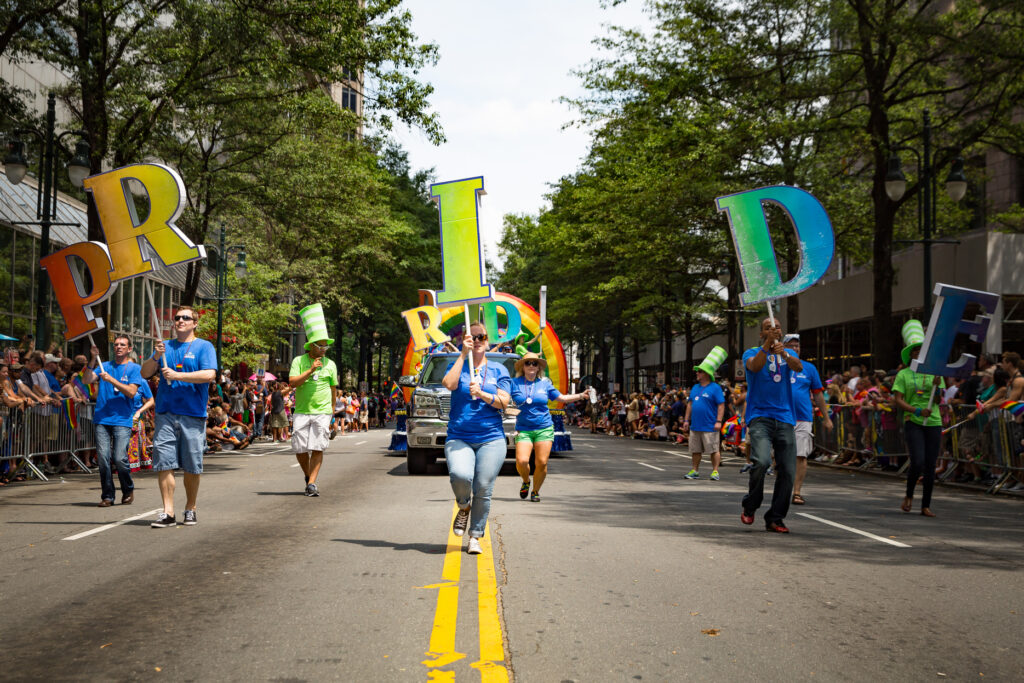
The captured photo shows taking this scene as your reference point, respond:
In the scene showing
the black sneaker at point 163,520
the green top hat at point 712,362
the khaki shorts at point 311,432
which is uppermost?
the green top hat at point 712,362

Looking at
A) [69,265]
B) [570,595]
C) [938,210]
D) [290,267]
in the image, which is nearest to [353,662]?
[570,595]

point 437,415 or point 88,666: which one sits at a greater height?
point 437,415

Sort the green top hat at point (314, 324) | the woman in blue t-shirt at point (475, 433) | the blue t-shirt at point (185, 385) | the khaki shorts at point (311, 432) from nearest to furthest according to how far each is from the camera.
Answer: the woman in blue t-shirt at point (475, 433) → the blue t-shirt at point (185, 385) → the green top hat at point (314, 324) → the khaki shorts at point (311, 432)

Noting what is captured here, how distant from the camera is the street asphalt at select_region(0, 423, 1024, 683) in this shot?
5121 mm

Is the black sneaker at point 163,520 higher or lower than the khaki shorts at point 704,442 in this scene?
lower

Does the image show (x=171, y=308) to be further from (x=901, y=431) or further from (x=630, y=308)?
(x=901, y=431)

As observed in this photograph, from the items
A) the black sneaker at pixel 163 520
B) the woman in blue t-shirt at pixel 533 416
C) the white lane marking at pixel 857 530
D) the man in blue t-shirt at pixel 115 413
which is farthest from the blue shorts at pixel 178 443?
the white lane marking at pixel 857 530

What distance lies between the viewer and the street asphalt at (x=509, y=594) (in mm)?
5121

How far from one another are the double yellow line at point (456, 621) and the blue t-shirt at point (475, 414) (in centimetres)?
97

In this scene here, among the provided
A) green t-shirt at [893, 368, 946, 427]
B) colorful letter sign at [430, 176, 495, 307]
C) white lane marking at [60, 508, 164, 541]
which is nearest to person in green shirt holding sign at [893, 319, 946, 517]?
green t-shirt at [893, 368, 946, 427]

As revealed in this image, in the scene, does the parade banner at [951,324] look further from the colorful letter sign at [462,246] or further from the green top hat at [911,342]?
the colorful letter sign at [462,246]

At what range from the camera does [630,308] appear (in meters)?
41.4

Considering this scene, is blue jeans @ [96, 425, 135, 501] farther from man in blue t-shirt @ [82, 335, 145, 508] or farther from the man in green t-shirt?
the man in green t-shirt

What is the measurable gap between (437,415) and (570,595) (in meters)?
9.83
